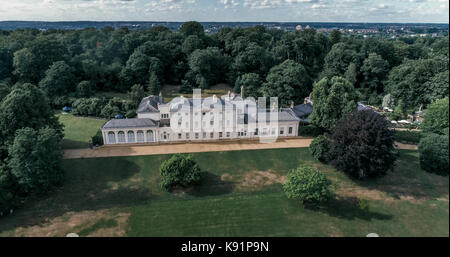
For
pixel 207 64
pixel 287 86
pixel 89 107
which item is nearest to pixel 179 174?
pixel 89 107

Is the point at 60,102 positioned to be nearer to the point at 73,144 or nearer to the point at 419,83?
the point at 73,144

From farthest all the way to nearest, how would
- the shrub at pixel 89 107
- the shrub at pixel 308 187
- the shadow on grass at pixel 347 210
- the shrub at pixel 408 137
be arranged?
the shrub at pixel 89 107, the shrub at pixel 408 137, the shrub at pixel 308 187, the shadow on grass at pixel 347 210

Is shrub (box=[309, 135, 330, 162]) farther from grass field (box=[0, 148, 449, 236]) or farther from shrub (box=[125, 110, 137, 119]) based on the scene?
shrub (box=[125, 110, 137, 119])

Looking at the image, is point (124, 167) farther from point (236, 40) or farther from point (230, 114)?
point (236, 40)

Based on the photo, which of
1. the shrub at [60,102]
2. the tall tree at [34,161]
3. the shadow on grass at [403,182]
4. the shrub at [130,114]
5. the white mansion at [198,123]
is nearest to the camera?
the tall tree at [34,161]

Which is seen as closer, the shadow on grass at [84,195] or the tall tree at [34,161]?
the shadow on grass at [84,195]

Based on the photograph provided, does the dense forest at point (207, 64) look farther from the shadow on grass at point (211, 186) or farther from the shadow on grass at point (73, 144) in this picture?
the shadow on grass at point (211, 186)

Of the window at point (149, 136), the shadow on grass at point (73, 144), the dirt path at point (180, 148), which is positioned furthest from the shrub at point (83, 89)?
the window at point (149, 136)
